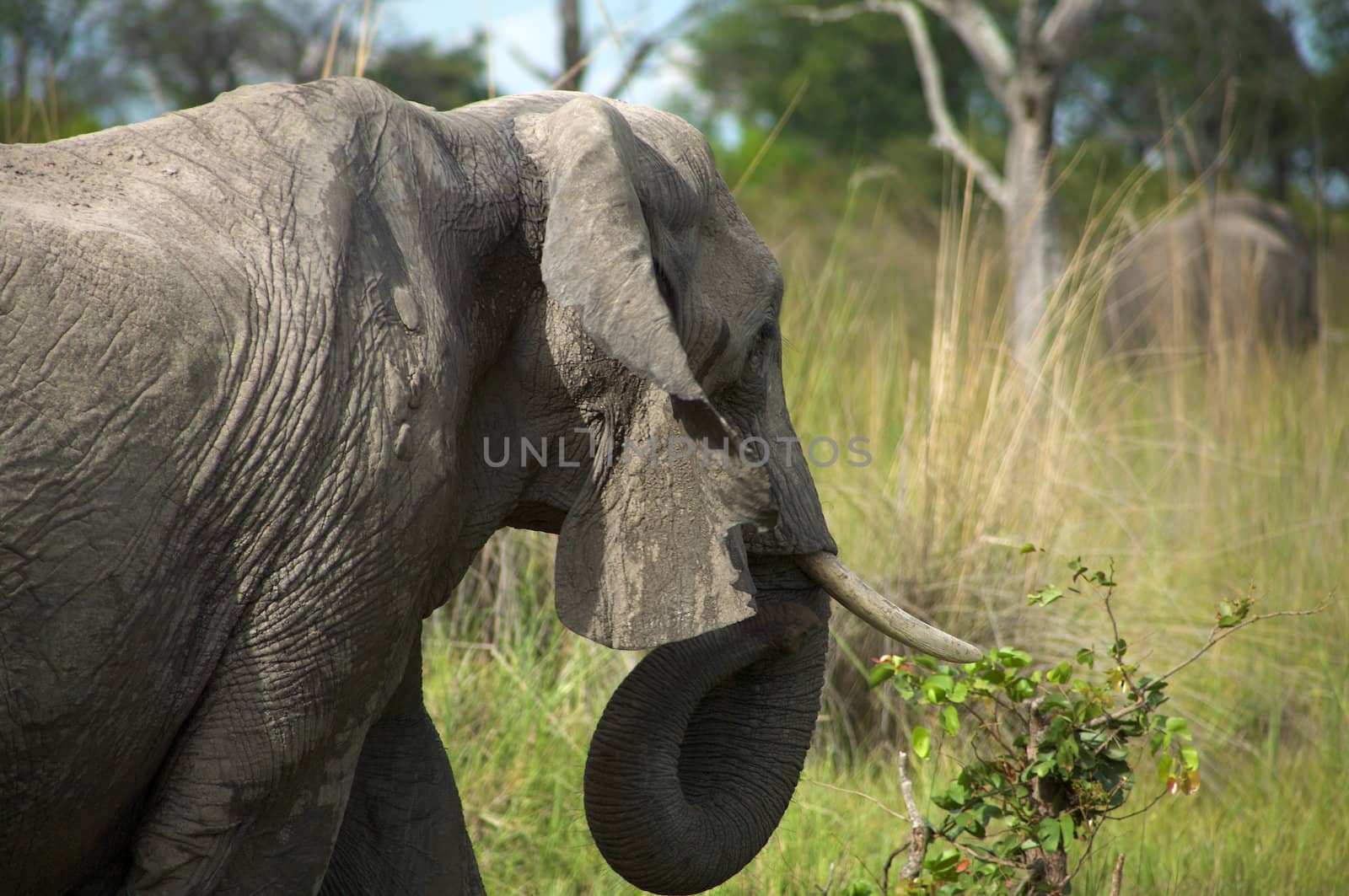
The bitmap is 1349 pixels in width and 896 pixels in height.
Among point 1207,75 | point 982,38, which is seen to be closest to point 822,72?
point 1207,75

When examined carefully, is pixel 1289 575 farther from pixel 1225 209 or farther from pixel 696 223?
pixel 1225 209

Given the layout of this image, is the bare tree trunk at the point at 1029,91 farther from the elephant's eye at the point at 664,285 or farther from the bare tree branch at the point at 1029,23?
the elephant's eye at the point at 664,285

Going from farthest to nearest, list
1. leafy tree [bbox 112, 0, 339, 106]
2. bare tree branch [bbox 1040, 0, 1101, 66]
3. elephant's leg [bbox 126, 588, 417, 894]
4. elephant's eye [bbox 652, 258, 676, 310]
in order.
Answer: leafy tree [bbox 112, 0, 339, 106] < bare tree branch [bbox 1040, 0, 1101, 66] < elephant's eye [bbox 652, 258, 676, 310] < elephant's leg [bbox 126, 588, 417, 894]

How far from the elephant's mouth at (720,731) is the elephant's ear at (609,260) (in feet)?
1.91

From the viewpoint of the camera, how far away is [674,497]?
1.94 metres

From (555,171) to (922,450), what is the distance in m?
2.48

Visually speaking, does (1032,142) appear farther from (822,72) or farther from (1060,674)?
(822,72)

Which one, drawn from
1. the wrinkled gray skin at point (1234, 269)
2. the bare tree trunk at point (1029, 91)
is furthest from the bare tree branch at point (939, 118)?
the wrinkled gray skin at point (1234, 269)

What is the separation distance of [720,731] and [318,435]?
0.94m

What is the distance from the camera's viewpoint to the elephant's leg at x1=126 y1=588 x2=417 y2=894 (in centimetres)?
162

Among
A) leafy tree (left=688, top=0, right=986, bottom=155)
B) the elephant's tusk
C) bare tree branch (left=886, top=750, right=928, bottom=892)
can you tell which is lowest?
bare tree branch (left=886, top=750, right=928, bottom=892)

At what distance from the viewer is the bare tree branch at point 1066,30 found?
23.7 ft

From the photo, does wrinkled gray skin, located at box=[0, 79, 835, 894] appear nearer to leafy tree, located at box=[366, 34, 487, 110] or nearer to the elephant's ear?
the elephant's ear

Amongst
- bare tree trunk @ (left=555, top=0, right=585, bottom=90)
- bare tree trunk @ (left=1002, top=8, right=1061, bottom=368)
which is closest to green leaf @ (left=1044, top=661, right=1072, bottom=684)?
bare tree trunk @ (left=1002, top=8, right=1061, bottom=368)
